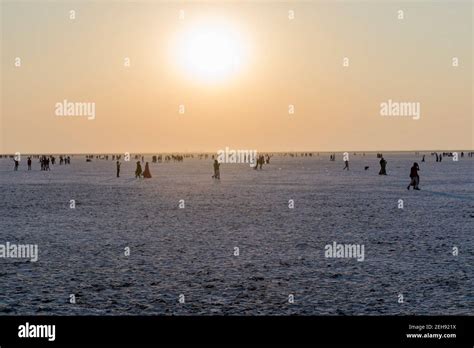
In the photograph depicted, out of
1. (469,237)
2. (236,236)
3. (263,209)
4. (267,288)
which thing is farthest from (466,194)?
(267,288)

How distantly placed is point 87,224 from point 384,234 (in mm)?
8321

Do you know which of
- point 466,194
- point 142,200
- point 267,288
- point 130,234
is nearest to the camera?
point 267,288

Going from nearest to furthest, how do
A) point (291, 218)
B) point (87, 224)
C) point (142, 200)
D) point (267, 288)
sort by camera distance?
point (267, 288), point (87, 224), point (291, 218), point (142, 200)

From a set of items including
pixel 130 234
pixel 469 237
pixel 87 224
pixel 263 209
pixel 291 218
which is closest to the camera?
pixel 469 237

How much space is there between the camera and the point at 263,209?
835 inches

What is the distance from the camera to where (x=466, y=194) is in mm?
27234

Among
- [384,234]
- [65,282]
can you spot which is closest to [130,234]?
[65,282]
